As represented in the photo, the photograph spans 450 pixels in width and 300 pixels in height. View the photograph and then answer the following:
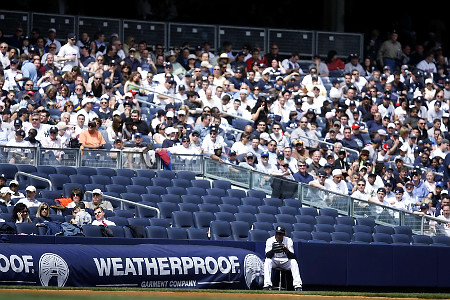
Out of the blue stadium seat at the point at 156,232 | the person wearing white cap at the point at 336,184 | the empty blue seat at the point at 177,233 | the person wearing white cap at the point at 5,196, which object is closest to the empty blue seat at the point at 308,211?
the person wearing white cap at the point at 336,184

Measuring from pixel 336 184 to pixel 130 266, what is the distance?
750cm

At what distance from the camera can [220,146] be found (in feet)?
73.2

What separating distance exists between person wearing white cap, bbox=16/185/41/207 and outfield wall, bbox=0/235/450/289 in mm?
1440

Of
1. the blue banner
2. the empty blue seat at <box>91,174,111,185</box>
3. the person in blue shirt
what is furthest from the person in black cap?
the person in blue shirt

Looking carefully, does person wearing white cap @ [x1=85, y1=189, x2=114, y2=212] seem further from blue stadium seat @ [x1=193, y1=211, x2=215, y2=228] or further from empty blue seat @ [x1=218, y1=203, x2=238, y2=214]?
empty blue seat @ [x1=218, y1=203, x2=238, y2=214]

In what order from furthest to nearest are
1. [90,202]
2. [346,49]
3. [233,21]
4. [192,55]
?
[233,21], [346,49], [192,55], [90,202]

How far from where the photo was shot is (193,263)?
17062 mm

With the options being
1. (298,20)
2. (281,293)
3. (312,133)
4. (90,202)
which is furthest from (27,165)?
(298,20)

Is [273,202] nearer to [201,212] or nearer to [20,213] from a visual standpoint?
[201,212]

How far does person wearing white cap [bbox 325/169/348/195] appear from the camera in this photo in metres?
22.5

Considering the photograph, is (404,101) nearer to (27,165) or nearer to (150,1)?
(150,1)

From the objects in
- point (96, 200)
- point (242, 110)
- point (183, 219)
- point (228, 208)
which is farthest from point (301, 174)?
point (96, 200)

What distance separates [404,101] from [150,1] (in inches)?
357

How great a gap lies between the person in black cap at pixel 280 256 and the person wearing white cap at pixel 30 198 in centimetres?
414
